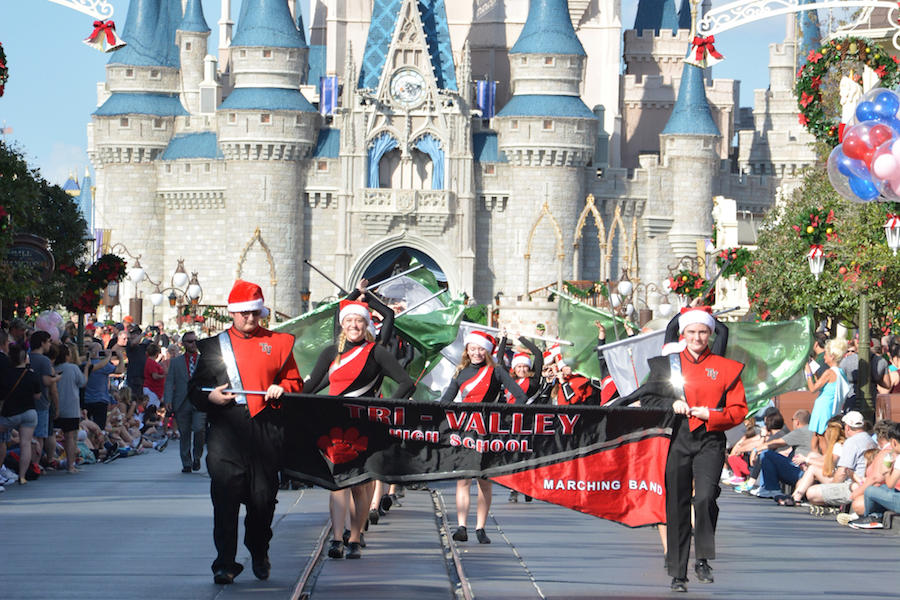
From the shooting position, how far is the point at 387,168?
52.6 meters

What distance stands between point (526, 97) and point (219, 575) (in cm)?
4685

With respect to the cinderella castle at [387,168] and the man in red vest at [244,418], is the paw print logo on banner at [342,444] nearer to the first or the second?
the man in red vest at [244,418]

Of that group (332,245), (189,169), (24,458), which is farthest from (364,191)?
(24,458)

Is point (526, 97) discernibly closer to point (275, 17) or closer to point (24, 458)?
point (275, 17)

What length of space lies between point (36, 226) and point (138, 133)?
32.5m

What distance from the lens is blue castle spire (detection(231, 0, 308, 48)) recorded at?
170ft

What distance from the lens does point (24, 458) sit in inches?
500

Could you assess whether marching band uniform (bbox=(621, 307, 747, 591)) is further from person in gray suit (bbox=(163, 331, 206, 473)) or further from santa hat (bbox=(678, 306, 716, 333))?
person in gray suit (bbox=(163, 331, 206, 473))

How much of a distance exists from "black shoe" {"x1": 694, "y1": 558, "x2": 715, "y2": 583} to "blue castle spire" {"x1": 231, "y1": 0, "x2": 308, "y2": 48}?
46.0m

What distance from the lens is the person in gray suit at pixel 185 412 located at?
47.2ft

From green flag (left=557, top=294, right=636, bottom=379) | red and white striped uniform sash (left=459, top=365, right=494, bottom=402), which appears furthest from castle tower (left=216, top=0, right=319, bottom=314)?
red and white striped uniform sash (left=459, top=365, right=494, bottom=402)

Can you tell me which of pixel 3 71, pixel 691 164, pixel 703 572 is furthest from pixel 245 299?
pixel 691 164

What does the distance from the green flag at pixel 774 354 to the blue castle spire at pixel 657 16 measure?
54.7 m

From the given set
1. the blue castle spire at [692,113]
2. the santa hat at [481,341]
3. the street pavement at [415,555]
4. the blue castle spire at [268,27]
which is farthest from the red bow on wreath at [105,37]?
the blue castle spire at [692,113]
